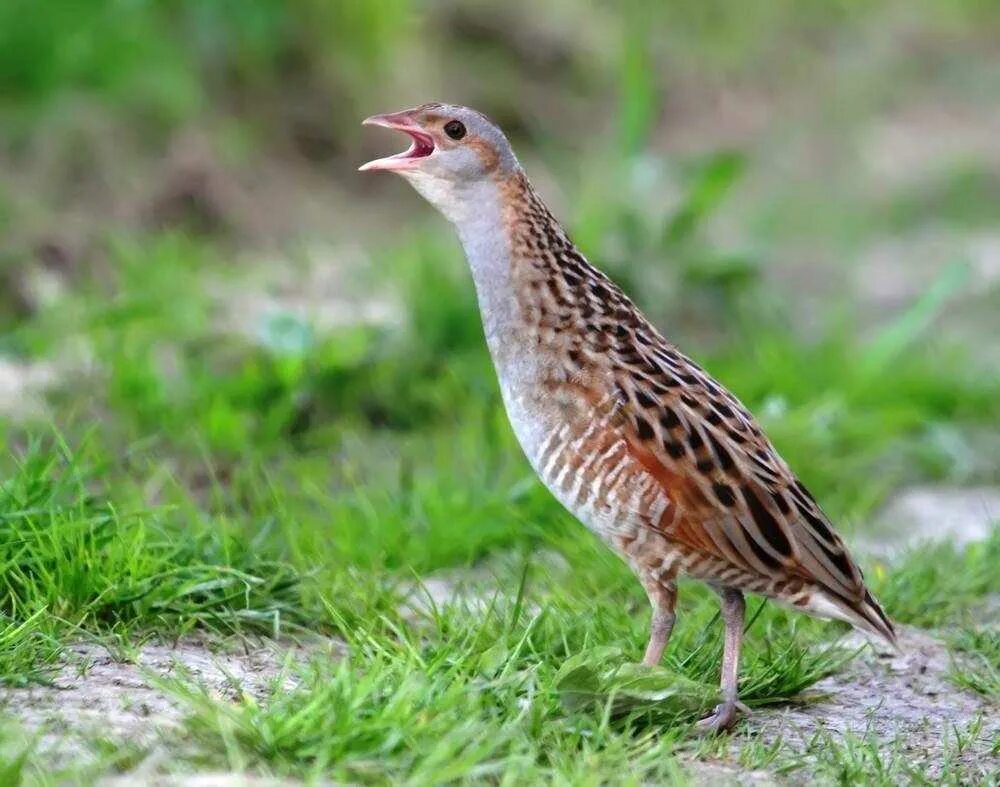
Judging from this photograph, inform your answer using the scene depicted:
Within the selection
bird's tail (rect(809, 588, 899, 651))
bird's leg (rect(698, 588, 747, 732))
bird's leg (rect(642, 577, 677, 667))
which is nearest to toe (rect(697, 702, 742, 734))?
bird's leg (rect(698, 588, 747, 732))

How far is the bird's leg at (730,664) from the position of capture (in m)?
4.35

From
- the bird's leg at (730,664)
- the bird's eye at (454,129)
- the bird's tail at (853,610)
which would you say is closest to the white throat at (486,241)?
the bird's eye at (454,129)

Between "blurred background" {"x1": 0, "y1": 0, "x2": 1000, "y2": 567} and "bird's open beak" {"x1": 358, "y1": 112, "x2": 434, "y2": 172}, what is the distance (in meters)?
1.34

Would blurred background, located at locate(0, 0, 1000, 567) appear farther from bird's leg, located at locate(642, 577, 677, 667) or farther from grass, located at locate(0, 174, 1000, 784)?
bird's leg, located at locate(642, 577, 677, 667)

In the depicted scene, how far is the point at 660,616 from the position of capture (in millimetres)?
4523

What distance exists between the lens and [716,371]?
7625mm

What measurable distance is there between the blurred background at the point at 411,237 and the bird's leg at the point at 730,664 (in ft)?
4.52

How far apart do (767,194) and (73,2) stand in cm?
424

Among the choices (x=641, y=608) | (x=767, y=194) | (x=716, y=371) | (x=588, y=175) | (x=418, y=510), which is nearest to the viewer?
(x=641, y=608)

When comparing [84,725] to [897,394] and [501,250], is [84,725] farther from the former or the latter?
[897,394]

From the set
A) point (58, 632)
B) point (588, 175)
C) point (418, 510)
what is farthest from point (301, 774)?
point (588, 175)

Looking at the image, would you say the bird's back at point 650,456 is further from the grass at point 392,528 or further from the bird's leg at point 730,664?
the grass at point 392,528

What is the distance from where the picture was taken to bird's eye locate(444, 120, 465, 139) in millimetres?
4766

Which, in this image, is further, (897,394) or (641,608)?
(897,394)
